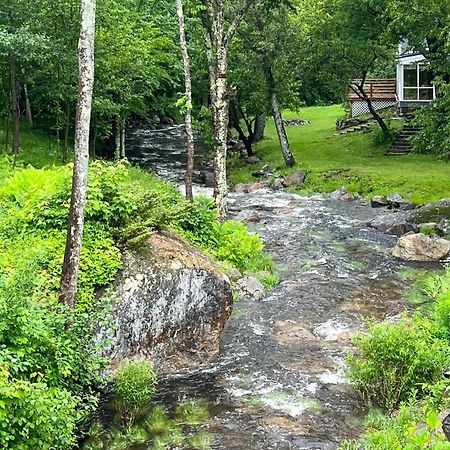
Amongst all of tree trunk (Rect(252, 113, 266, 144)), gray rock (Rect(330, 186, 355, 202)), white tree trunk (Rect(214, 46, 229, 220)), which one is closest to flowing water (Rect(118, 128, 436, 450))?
white tree trunk (Rect(214, 46, 229, 220))

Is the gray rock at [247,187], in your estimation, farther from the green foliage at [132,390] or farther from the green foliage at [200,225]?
the green foliage at [132,390]

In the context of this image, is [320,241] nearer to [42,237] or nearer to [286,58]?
[42,237]

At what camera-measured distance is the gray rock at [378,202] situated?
27328 millimetres

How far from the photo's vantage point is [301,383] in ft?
36.4

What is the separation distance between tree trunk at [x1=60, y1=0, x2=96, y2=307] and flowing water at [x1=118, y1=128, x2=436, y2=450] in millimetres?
2595

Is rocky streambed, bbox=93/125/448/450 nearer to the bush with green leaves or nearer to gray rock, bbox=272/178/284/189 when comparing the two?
the bush with green leaves

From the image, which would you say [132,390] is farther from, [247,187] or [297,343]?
[247,187]

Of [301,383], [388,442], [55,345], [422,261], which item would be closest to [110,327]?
[55,345]

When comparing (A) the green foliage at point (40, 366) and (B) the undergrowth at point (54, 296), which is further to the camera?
(B) the undergrowth at point (54, 296)

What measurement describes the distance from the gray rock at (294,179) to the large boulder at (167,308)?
20.7 meters

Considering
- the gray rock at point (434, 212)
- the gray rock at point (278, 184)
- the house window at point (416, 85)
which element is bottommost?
the gray rock at point (434, 212)

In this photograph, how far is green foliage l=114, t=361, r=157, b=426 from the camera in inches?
388

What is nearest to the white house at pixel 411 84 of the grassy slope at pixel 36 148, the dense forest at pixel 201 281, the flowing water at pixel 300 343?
the dense forest at pixel 201 281

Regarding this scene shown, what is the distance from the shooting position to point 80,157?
389 inches
